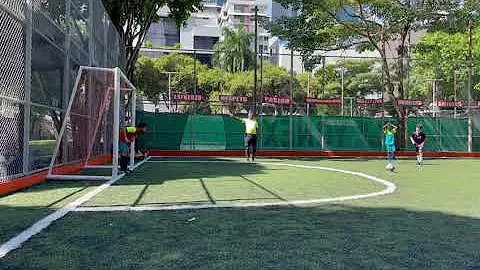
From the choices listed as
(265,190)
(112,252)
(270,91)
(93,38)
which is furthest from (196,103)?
(270,91)

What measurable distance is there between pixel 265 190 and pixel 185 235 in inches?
175

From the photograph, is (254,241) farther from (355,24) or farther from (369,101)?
(369,101)

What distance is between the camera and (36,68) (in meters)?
10.9

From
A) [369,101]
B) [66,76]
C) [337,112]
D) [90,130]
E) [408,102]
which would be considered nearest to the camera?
[66,76]

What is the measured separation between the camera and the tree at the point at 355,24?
2636 cm

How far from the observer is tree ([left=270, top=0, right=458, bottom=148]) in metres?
26.4

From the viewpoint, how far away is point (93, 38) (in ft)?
51.2

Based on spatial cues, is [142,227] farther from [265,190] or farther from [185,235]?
[265,190]

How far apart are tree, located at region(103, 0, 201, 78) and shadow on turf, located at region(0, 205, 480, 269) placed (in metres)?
16.9

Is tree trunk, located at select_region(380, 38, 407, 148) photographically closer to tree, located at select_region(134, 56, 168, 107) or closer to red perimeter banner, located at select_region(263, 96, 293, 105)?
red perimeter banner, located at select_region(263, 96, 293, 105)

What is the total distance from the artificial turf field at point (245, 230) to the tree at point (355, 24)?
17.9m

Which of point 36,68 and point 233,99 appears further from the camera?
point 233,99

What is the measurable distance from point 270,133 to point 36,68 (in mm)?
15618

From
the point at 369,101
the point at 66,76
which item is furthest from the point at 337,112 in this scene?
the point at 66,76
